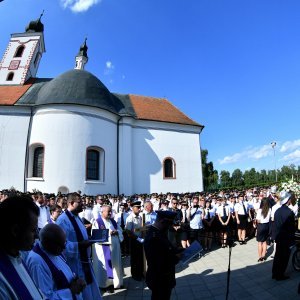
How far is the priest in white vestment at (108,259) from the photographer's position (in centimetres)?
692

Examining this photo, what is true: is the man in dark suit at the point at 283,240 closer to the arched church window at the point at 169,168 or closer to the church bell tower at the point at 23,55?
the arched church window at the point at 169,168

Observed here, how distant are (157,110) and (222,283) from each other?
2420 centimetres

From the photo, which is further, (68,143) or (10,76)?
(10,76)

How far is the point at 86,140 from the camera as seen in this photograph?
22.8 meters

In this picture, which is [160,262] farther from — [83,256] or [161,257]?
[83,256]

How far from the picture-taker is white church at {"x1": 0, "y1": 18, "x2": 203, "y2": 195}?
22016 mm

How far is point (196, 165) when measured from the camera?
94.3 ft

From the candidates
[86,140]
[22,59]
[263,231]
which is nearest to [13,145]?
[86,140]

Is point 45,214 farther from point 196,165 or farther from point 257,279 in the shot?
point 196,165

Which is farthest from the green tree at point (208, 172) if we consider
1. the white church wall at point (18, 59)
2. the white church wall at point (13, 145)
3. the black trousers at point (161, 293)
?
the black trousers at point (161, 293)

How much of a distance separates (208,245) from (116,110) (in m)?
17.7

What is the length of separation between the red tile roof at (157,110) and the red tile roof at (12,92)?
10599mm

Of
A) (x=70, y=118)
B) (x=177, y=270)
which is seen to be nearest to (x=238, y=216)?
(x=177, y=270)

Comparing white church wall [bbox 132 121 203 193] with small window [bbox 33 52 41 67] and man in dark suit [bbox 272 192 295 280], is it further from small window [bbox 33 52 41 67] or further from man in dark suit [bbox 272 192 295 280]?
man in dark suit [bbox 272 192 295 280]
